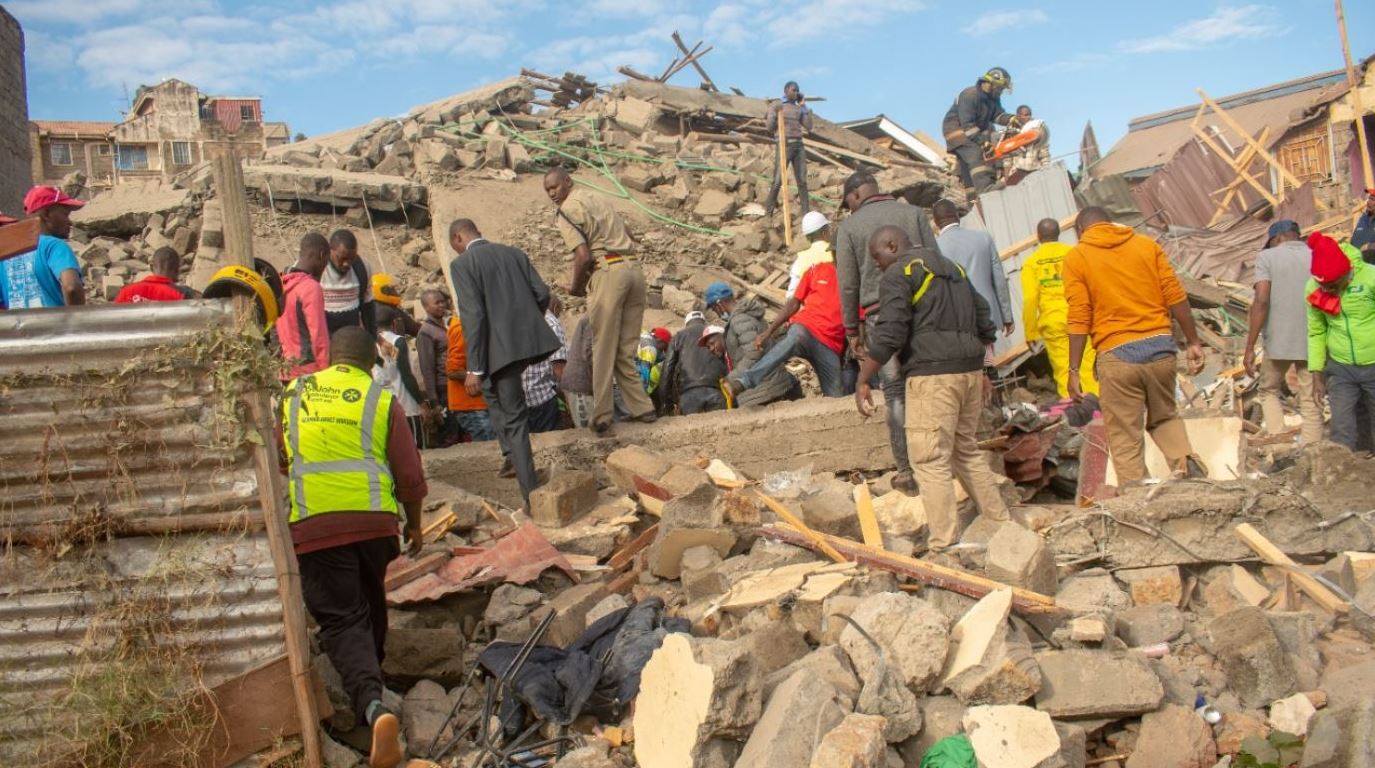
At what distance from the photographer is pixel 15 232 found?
3.91 meters

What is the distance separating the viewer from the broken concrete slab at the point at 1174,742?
167 inches

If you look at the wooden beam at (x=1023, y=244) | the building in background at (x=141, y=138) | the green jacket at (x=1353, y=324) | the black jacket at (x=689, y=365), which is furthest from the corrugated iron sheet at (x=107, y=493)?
the building in background at (x=141, y=138)

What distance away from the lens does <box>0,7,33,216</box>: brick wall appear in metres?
11.6

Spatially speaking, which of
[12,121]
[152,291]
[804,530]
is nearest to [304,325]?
[152,291]

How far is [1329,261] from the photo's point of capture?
7.05 metres

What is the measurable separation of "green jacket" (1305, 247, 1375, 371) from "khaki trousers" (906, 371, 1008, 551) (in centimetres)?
284

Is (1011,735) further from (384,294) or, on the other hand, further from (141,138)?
(141,138)

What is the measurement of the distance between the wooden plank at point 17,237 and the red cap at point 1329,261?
7.18 meters

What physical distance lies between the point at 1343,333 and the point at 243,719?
6.90 m

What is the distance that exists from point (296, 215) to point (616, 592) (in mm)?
8981

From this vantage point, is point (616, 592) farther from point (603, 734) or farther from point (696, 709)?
point (696, 709)

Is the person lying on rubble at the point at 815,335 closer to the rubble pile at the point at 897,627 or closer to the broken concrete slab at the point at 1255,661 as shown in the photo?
the rubble pile at the point at 897,627

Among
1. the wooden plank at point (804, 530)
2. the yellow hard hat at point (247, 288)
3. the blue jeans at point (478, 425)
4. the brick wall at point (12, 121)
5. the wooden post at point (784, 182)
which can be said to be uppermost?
the brick wall at point (12, 121)

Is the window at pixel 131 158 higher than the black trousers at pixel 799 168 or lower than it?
→ higher
